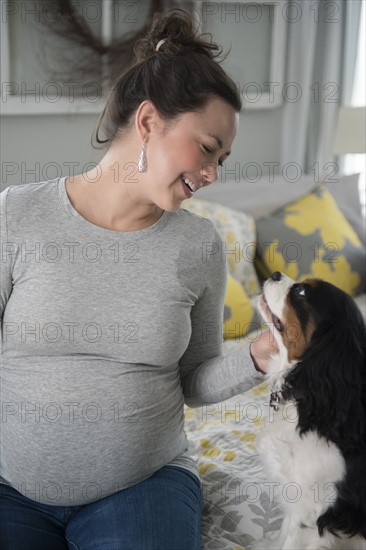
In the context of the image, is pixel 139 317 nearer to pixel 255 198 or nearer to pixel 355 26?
pixel 255 198

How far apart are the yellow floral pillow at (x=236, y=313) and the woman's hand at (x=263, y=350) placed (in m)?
1.00

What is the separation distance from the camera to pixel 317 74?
3.66 metres

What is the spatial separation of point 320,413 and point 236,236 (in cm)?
140

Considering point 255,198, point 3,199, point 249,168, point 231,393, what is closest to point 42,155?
point 255,198

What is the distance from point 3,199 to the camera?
137 centimetres

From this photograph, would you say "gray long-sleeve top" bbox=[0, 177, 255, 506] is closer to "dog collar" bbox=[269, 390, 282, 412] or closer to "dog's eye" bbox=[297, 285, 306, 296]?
"dog collar" bbox=[269, 390, 282, 412]

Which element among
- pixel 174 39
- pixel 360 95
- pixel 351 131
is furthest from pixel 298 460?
pixel 360 95

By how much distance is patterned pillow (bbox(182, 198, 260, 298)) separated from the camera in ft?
8.66

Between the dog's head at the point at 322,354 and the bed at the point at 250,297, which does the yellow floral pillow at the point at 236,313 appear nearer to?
the bed at the point at 250,297

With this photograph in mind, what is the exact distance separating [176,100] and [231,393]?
1.92ft

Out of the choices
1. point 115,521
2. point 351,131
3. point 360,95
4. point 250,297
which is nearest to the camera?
point 115,521

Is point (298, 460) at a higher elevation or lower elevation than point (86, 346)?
lower

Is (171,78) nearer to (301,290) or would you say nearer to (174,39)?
(174,39)

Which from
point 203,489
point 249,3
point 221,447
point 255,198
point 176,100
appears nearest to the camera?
point 176,100
